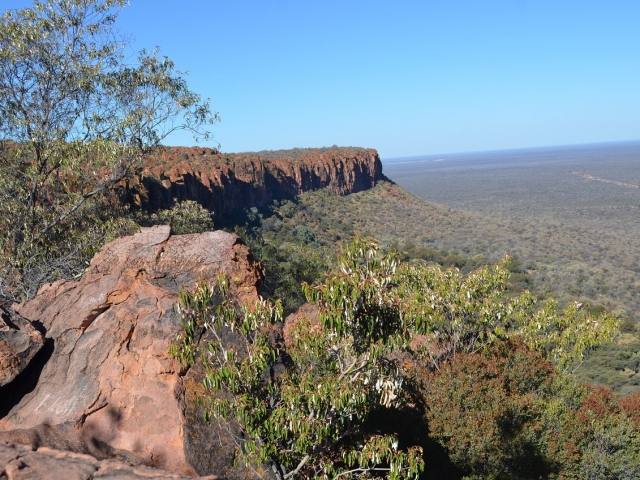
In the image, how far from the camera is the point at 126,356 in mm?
6594

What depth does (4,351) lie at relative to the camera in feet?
21.4

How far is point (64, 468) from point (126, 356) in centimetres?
276

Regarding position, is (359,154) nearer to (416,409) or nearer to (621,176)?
(416,409)

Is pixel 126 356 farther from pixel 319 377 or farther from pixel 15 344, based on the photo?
pixel 319 377

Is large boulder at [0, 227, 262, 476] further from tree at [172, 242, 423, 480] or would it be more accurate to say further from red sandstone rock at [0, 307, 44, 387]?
tree at [172, 242, 423, 480]

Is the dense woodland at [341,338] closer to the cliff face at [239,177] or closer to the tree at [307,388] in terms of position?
the tree at [307,388]

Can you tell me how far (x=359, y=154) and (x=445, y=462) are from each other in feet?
229

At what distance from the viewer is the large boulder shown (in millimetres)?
5906

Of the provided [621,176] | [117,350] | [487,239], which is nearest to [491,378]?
[117,350]

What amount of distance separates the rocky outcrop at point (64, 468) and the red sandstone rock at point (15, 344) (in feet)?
8.80

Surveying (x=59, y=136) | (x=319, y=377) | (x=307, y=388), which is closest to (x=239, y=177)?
(x=59, y=136)

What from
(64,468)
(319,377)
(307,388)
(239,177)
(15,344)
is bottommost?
(319,377)

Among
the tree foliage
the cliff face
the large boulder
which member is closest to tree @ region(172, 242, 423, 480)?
the tree foliage

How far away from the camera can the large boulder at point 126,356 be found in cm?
591
